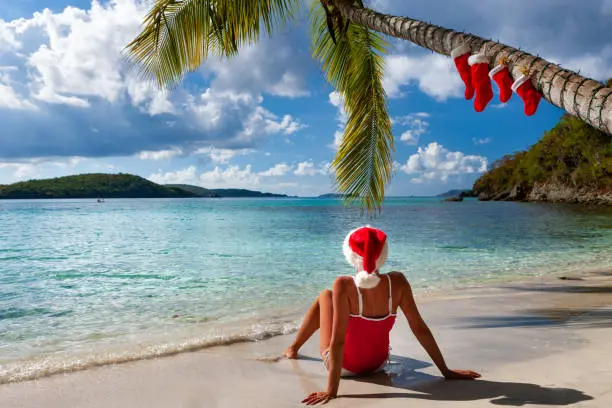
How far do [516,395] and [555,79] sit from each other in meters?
2.29

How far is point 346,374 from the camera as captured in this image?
3.30 m

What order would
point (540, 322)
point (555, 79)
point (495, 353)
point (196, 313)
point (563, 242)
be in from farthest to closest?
point (563, 242) < point (196, 313) < point (540, 322) < point (495, 353) < point (555, 79)

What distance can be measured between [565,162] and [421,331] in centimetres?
6324

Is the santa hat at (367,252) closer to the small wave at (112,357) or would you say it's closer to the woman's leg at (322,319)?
the woman's leg at (322,319)

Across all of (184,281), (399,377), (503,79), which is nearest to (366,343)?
(399,377)

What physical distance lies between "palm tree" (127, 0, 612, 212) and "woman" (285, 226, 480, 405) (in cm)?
226

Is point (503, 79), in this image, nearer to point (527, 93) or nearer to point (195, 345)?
point (527, 93)

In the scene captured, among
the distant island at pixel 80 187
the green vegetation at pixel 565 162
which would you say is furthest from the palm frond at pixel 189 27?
the distant island at pixel 80 187

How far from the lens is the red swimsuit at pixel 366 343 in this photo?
3.04 metres

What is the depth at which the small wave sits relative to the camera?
382 centimetres

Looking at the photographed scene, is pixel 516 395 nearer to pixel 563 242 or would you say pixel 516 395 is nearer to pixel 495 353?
pixel 495 353

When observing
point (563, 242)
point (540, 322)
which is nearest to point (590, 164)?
point (563, 242)

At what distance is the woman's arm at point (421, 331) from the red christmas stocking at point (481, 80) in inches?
86.0

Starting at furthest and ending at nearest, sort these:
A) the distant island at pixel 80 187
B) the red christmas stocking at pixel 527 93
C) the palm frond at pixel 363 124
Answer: the distant island at pixel 80 187, the palm frond at pixel 363 124, the red christmas stocking at pixel 527 93
